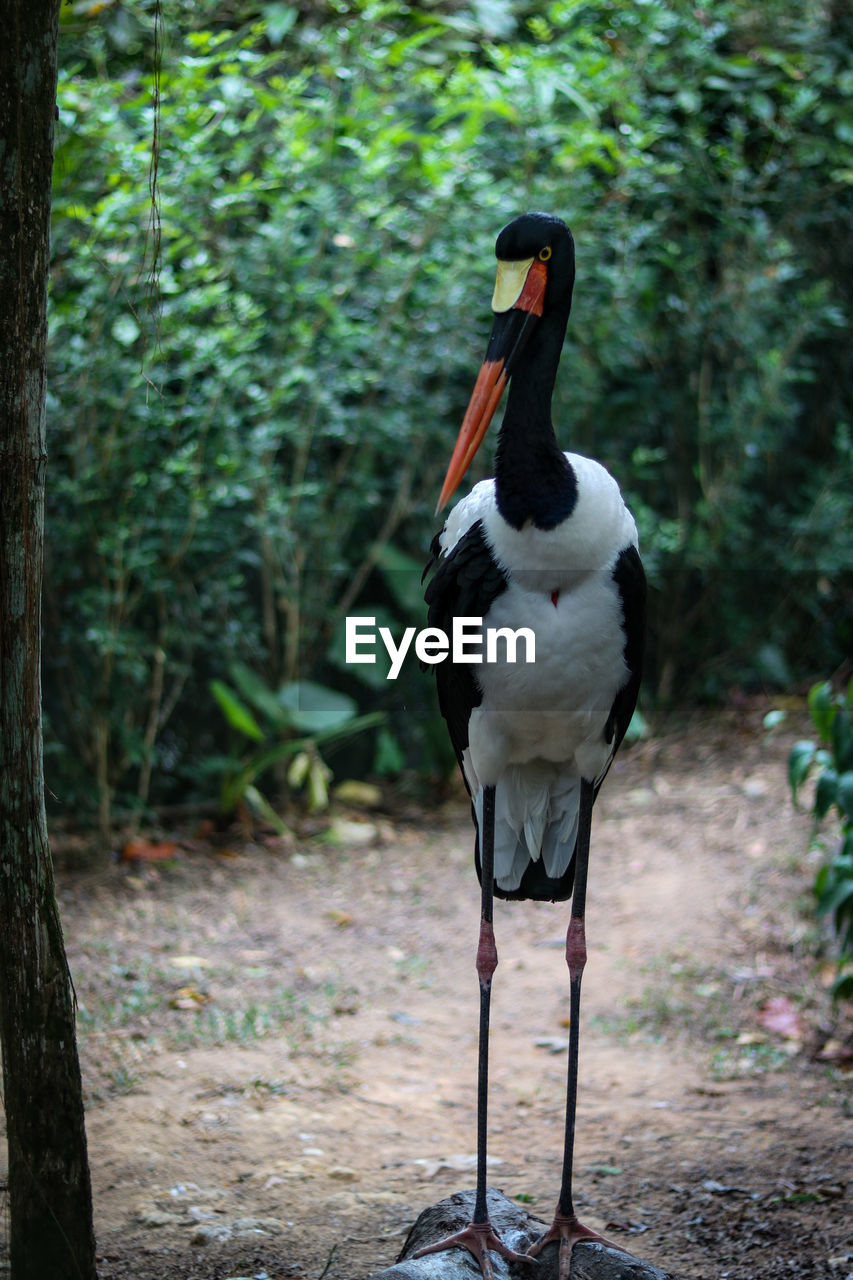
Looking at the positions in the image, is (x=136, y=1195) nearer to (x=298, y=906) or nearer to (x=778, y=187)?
(x=298, y=906)

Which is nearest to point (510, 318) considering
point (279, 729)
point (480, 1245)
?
point (480, 1245)

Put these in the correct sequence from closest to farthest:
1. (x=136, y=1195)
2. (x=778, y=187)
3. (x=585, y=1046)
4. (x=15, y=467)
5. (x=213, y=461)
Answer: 1. (x=15, y=467)
2. (x=136, y=1195)
3. (x=585, y=1046)
4. (x=213, y=461)
5. (x=778, y=187)

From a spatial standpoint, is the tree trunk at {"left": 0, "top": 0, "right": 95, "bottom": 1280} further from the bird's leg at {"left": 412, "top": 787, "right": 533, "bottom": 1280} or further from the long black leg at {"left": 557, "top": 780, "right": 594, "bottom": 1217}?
the long black leg at {"left": 557, "top": 780, "right": 594, "bottom": 1217}

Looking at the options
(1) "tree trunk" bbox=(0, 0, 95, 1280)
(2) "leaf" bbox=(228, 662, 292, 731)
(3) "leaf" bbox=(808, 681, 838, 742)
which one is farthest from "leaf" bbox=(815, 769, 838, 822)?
(2) "leaf" bbox=(228, 662, 292, 731)

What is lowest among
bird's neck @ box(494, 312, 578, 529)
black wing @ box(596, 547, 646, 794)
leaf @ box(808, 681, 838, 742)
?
leaf @ box(808, 681, 838, 742)

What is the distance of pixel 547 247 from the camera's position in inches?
92.2

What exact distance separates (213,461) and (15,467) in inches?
110

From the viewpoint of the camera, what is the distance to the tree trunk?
1.91 meters

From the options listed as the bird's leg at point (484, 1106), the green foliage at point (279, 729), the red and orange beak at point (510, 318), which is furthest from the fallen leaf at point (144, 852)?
the red and orange beak at point (510, 318)

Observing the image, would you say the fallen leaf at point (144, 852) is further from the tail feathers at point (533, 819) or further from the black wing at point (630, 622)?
the black wing at point (630, 622)

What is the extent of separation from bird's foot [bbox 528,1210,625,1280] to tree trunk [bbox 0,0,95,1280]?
82 cm

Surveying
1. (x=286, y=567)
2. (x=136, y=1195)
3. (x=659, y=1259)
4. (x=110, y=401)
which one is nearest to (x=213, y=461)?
(x=110, y=401)

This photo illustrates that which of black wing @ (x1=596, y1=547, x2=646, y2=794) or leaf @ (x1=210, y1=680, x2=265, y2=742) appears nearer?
black wing @ (x1=596, y1=547, x2=646, y2=794)

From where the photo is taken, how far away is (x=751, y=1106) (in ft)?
10.7
